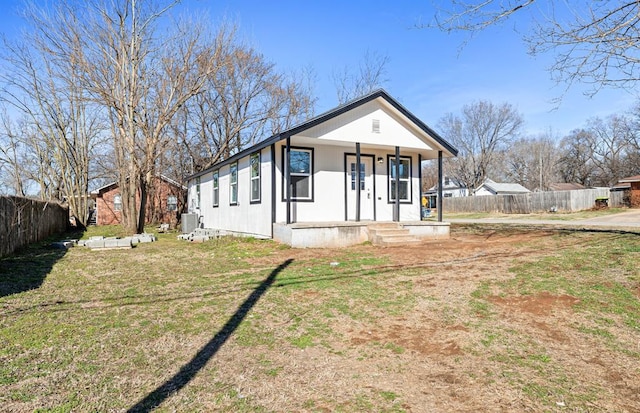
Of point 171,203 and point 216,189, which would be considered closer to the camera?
point 216,189

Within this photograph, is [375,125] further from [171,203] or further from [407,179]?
[171,203]

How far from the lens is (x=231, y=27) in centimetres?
1905

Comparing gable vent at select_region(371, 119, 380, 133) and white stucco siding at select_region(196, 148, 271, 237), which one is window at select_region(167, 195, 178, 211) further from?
gable vent at select_region(371, 119, 380, 133)

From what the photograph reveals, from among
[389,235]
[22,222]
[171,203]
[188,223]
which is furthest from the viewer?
[171,203]

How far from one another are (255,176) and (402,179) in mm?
5258

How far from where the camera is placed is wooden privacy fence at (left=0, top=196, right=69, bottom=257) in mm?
9320

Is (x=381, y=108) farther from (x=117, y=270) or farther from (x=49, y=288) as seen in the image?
(x=49, y=288)

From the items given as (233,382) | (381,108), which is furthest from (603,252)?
(233,382)

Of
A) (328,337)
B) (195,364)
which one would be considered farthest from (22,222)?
(328,337)

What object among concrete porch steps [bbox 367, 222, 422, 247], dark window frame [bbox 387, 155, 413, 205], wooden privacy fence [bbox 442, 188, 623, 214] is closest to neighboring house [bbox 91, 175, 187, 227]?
dark window frame [bbox 387, 155, 413, 205]

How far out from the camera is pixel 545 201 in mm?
30578

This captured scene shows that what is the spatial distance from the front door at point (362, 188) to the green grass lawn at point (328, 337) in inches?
201

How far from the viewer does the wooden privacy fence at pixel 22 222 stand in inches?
367

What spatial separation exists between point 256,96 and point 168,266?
21.1 meters
